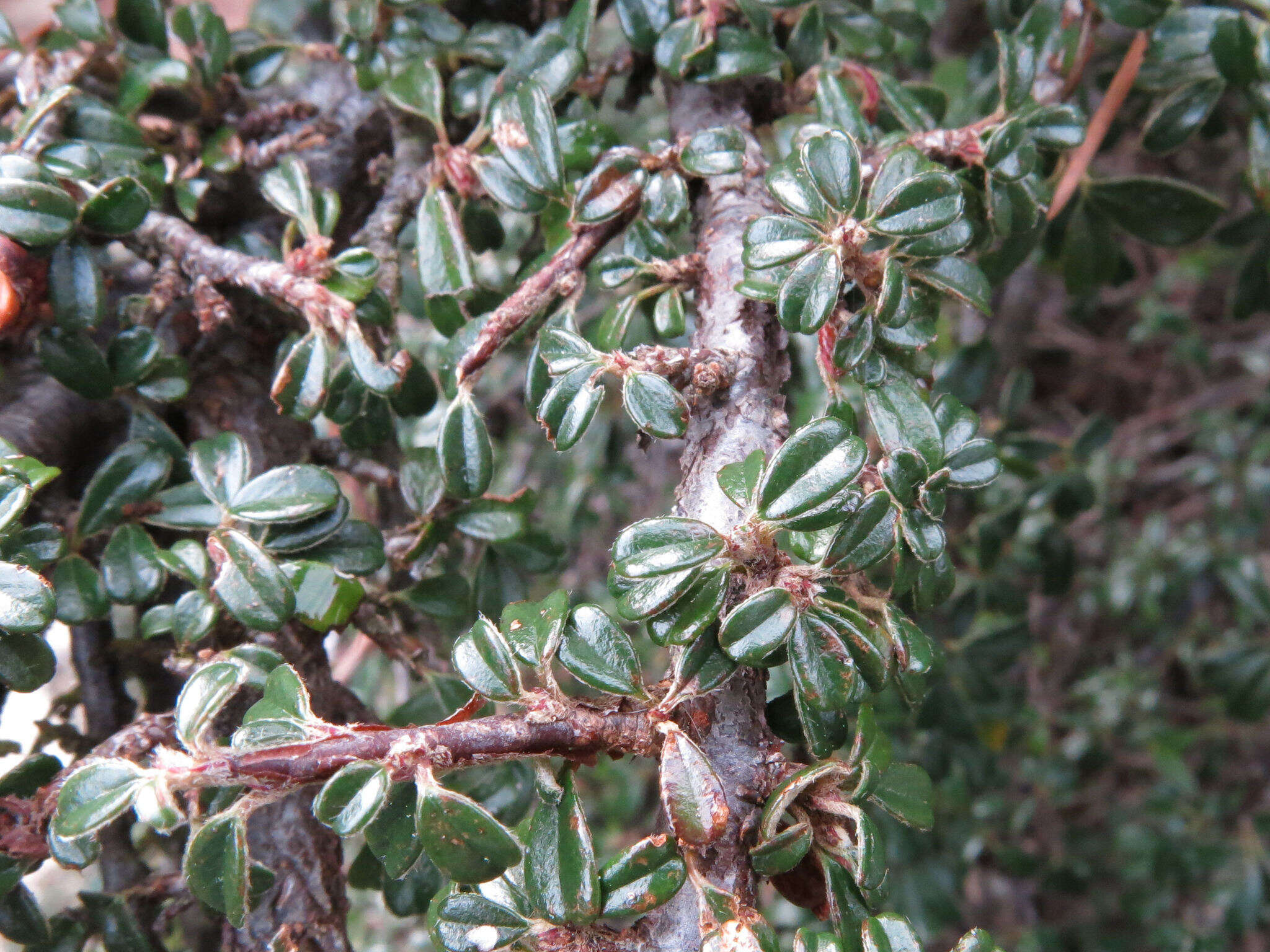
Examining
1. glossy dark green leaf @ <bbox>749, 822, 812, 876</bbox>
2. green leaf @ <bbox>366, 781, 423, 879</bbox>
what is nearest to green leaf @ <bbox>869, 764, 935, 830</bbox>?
glossy dark green leaf @ <bbox>749, 822, 812, 876</bbox>

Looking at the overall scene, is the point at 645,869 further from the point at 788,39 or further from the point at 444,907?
the point at 788,39

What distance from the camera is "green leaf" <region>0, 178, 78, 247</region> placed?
2.12 ft

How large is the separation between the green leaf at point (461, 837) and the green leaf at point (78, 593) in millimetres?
365

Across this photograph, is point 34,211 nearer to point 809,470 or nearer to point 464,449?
point 464,449

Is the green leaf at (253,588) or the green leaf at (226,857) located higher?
the green leaf at (253,588)

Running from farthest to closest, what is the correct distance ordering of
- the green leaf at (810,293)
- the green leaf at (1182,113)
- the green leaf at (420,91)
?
1. the green leaf at (1182,113)
2. the green leaf at (420,91)
3. the green leaf at (810,293)

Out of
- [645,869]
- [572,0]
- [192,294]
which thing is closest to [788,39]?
A: [572,0]

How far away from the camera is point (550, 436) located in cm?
65

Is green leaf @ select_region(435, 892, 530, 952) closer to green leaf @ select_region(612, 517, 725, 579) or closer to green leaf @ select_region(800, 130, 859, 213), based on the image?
green leaf @ select_region(612, 517, 725, 579)

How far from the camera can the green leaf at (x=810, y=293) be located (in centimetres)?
58

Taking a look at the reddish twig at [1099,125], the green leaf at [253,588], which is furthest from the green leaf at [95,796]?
the reddish twig at [1099,125]

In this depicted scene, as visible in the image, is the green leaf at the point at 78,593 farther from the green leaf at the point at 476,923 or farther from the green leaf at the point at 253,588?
the green leaf at the point at 476,923

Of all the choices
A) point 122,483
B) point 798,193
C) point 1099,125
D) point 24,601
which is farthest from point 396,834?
point 1099,125

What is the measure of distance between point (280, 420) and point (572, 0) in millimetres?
537
